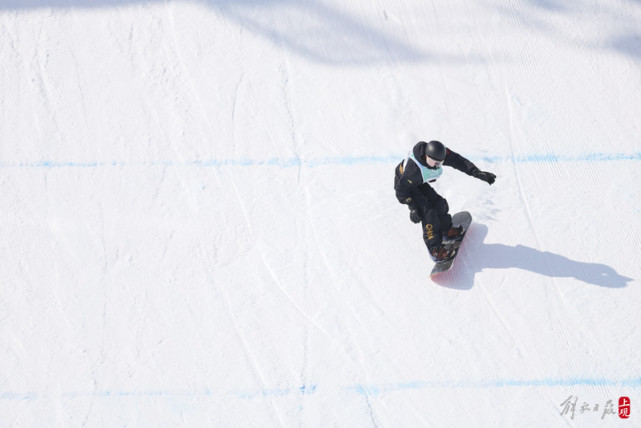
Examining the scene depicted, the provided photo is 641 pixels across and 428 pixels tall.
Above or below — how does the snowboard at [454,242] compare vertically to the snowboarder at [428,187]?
below

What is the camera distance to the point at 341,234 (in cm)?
424

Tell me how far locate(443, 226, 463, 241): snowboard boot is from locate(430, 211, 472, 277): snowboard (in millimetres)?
15

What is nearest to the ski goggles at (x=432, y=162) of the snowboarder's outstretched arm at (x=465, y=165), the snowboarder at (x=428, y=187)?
the snowboarder at (x=428, y=187)

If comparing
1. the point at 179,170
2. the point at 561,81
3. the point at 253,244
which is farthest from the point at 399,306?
the point at 561,81

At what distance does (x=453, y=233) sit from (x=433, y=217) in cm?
27

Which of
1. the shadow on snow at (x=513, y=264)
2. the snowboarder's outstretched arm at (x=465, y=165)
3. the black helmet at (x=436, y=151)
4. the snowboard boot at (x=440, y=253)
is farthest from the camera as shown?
the shadow on snow at (x=513, y=264)

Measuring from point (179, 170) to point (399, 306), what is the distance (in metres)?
1.87

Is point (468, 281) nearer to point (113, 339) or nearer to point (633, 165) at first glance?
point (633, 165)

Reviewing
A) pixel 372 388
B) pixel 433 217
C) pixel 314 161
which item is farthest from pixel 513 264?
pixel 314 161

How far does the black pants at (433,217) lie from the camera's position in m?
3.83

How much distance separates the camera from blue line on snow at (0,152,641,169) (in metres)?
4.37

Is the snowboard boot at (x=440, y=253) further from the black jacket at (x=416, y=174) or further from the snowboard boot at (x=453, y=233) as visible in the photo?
the black jacket at (x=416, y=174)

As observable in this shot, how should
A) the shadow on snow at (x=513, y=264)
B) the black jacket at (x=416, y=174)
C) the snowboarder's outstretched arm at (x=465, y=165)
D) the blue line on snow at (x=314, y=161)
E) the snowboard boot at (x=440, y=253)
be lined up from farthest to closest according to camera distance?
the blue line on snow at (x=314, y=161)
the shadow on snow at (x=513, y=264)
the snowboard boot at (x=440, y=253)
the snowboarder's outstretched arm at (x=465, y=165)
the black jacket at (x=416, y=174)

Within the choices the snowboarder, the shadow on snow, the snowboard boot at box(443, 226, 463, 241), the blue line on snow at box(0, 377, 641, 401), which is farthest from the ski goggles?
the blue line on snow at box(0, 377, 641, 401)
